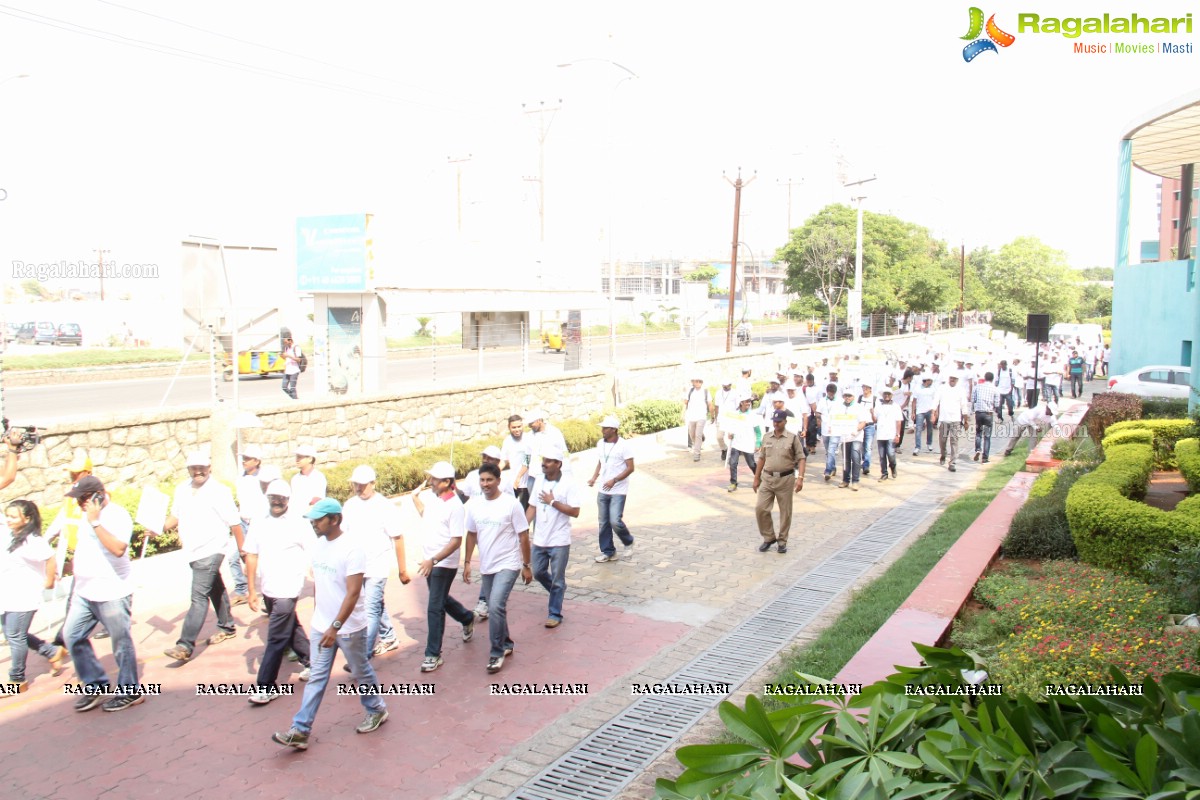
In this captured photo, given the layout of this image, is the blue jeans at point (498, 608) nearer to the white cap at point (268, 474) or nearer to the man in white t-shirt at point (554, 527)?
the man in white t-shirt at point (554, 527)

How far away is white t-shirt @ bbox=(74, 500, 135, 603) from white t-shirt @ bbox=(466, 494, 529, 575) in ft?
8.03

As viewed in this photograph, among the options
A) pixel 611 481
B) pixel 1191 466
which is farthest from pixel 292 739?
pixel 1191 466

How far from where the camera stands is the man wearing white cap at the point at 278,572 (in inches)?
253

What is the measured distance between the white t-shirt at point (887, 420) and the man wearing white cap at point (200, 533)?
10.2 metres

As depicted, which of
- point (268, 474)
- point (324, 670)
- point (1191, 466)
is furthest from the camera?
point (1191, 466)

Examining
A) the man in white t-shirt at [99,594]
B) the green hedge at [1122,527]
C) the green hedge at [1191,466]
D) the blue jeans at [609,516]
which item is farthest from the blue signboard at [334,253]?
the green hedge at [1191,466]

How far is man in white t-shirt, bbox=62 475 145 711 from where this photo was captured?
640 cm

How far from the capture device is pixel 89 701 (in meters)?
6.52

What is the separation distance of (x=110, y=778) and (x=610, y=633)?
12.9ft

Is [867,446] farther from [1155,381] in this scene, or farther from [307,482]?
[307,482]

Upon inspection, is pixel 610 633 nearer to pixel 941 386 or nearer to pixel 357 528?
pixel 357 528

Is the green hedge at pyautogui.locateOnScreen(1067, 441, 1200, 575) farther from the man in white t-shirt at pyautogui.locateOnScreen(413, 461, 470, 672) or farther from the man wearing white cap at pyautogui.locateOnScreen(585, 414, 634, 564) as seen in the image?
the man in white t-shirt at pyautogui.locateOnScreen(413, 461, 470, 672)

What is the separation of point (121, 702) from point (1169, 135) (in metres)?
22.4

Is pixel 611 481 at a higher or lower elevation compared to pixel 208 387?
lower
